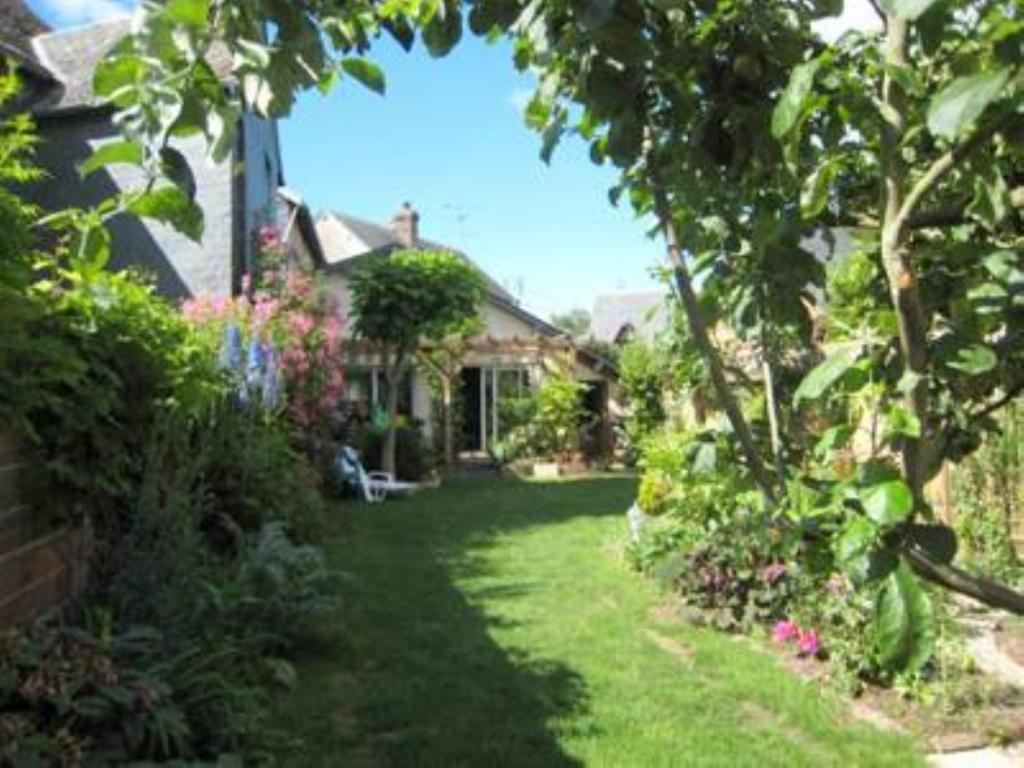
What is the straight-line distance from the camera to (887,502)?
1.21 m

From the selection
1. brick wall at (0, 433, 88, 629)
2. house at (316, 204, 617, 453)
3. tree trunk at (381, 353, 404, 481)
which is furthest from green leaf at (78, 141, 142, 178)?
house at (316, 204, 617, 453)

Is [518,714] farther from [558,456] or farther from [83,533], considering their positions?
[558,456]

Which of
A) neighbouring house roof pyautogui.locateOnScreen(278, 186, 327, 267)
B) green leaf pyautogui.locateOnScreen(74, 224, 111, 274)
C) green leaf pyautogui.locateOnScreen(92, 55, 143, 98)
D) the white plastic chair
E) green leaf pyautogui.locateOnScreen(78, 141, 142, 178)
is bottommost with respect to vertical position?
the white plastic chair

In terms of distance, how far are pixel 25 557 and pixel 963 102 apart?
182 inches

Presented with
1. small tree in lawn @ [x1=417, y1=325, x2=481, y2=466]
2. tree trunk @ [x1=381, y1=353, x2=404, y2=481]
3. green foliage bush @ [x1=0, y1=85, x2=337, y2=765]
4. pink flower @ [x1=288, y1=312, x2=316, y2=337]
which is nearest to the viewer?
green foliage bush @ [x1=0, y1=85, x2=337, y2=765]

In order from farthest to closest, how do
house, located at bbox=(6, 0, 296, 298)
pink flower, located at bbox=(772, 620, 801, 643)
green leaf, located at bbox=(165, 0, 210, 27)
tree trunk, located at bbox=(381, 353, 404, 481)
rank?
tree trunk, located at bbox=(381, 353, 404, 481), house, located at bbox=(6, 0, 296, 298), pink flower, located at bbox=(772, 620, 801, 643), green leaf, located at bbox=(165, 0, 210, 27)

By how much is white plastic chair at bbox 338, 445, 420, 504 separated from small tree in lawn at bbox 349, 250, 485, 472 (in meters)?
1.34

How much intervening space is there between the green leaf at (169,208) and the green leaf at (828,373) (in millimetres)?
728

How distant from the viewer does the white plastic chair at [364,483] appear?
16594mm

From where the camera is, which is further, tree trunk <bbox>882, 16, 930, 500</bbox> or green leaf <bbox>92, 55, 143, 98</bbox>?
tree trunk <bbox>882, 16, 930, 500</bbox>

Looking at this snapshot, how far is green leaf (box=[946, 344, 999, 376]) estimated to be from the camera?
1.32m

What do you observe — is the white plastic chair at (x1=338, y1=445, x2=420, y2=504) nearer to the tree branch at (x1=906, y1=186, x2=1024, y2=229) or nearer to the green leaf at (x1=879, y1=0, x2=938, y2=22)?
the tree branch at (x1=906, y1=186, x2=1024, y2=229)

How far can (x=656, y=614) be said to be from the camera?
27.8 ft

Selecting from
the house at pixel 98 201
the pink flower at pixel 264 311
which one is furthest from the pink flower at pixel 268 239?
the pink flower at pixel 264 311
